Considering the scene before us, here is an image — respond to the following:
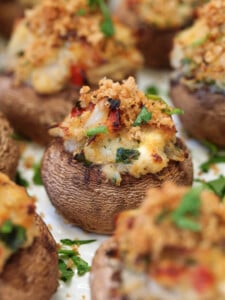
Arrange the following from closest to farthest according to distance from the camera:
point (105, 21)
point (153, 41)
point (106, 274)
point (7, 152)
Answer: point (106, 274)
point (7, 152)
point (105, 21)
point (153, 41)

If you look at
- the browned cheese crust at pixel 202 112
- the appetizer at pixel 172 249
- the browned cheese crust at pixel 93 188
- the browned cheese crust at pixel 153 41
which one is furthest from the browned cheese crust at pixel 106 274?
the browned cheese crust at pixel 153 41

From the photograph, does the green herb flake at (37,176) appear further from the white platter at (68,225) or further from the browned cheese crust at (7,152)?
the browned cheese crust at (7,152)

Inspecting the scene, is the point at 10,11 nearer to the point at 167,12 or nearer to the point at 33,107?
the point at 167,12

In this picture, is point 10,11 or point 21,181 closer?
point 21,181

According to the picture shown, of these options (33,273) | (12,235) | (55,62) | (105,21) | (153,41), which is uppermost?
(105,21)

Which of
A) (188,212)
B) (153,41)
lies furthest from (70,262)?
(153,41)

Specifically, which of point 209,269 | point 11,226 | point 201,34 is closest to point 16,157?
point 11,226

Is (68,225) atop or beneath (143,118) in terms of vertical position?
beneath

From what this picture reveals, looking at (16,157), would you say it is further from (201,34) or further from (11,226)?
(201,34)

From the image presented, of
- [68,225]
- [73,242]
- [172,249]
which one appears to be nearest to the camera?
[172,249]
